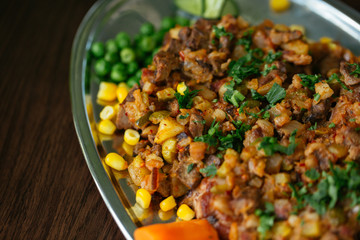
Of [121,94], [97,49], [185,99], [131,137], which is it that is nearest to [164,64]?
[185,99]

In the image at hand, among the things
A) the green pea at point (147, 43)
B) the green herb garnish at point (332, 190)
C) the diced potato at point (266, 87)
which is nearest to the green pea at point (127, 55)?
the green pea at point (147, 43)

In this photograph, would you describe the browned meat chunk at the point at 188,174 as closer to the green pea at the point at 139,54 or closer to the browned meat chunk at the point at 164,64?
the browned meat chunk at the point at 164,64

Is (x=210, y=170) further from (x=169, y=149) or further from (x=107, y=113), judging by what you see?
(x=107, y=113)

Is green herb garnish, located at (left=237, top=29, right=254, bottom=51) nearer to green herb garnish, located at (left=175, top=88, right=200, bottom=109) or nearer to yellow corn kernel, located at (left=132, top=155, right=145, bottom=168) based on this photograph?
green herb garnish, located at (left=175, top=88, right=200, bottom=109)

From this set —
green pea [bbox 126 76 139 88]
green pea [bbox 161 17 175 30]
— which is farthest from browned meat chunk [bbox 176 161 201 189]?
green pea [bbox 161 17 175 30]

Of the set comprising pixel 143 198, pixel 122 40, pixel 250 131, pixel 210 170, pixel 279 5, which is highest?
pixel 279 5

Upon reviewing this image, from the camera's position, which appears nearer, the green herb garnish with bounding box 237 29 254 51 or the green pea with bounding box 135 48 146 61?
the green herb garnish with bounding box 237 29 254 51
